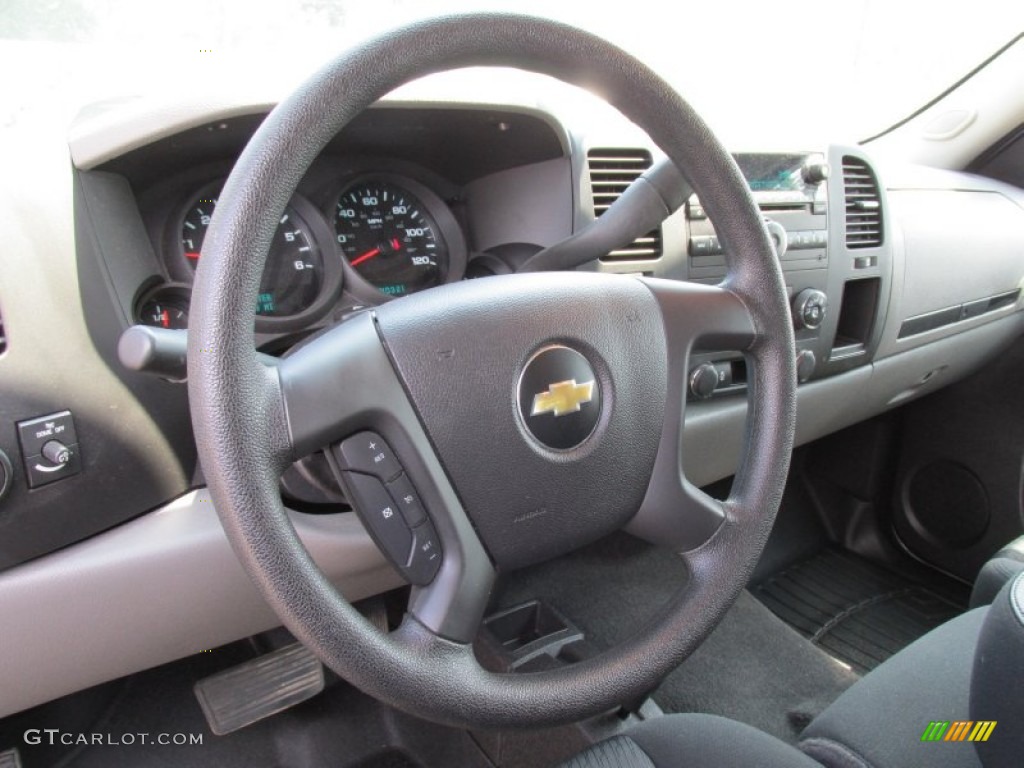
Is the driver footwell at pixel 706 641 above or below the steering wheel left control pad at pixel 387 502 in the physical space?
below

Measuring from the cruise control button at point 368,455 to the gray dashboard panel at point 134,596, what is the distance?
10.0 inches

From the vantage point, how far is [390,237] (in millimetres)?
1229

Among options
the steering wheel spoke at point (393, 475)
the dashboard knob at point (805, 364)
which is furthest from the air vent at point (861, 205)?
Result: the steering wheel spoke at point (393, 475)

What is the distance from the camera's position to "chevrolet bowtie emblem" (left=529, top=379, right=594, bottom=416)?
79cm

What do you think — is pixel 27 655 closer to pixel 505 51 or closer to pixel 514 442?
pixel 514 442

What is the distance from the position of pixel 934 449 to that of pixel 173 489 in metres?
2.01

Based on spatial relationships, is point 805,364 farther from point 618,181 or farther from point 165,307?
point 165,307

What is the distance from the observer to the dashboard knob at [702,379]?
1217 mm

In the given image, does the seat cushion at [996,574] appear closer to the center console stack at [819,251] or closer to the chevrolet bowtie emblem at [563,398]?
the center console stack at [819,251]

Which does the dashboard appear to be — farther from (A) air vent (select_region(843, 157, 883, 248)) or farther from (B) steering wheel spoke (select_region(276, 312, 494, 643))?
(B) steering wheel spoke (select_region(276, 312, 494, 643))

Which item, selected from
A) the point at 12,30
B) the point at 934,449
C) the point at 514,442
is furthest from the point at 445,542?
the point at 934,449

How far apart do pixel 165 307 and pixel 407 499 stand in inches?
20.3

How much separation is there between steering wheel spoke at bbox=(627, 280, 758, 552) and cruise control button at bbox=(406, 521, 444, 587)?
0.87 ft

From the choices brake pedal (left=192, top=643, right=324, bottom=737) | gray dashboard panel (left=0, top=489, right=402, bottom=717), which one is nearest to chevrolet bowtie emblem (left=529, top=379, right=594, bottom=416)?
gray dashboard panel (left=0, top=489, right=402, bottom=717)
